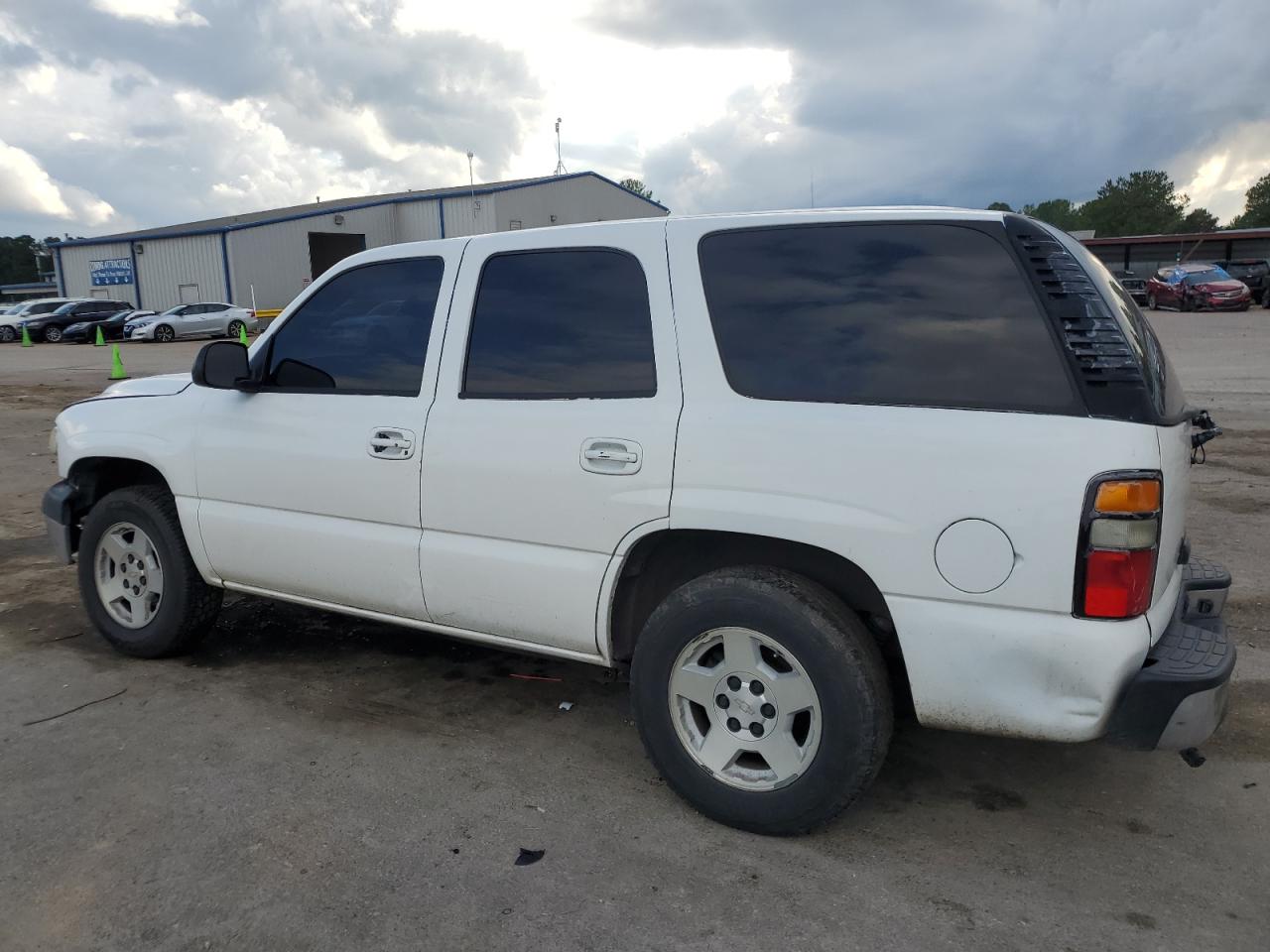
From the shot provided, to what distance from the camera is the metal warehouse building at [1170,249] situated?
44562mm

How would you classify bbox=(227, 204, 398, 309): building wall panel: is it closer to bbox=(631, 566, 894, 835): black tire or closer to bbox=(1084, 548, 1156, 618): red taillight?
bbox=(631, 566, 894, 835): black tire

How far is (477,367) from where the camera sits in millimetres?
3650

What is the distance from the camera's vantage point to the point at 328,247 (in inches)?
1949

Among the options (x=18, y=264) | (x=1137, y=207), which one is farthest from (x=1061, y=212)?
(x=18, y=264)

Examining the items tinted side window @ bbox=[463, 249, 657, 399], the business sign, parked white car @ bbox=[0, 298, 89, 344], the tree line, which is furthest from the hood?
the tree line

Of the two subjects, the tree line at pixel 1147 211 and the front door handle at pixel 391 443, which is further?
the tree line at pixel 1147 211

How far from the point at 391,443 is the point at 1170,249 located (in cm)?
5248

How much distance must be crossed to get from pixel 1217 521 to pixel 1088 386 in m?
5.16

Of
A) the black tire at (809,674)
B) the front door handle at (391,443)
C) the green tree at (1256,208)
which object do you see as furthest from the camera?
the green tree at (1256,208)

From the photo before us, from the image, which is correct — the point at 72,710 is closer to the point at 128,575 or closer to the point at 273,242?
the point at 128,575

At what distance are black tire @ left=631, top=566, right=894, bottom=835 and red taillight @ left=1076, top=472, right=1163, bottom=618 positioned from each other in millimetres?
655

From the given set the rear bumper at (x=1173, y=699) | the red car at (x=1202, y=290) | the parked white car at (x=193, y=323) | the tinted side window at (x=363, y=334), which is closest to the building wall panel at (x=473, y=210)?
the parked white car at (x=193, y=323)

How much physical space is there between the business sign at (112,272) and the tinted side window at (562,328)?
48843 millimetres

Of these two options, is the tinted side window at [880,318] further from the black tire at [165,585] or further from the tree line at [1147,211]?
the tree line at [1147,211]
